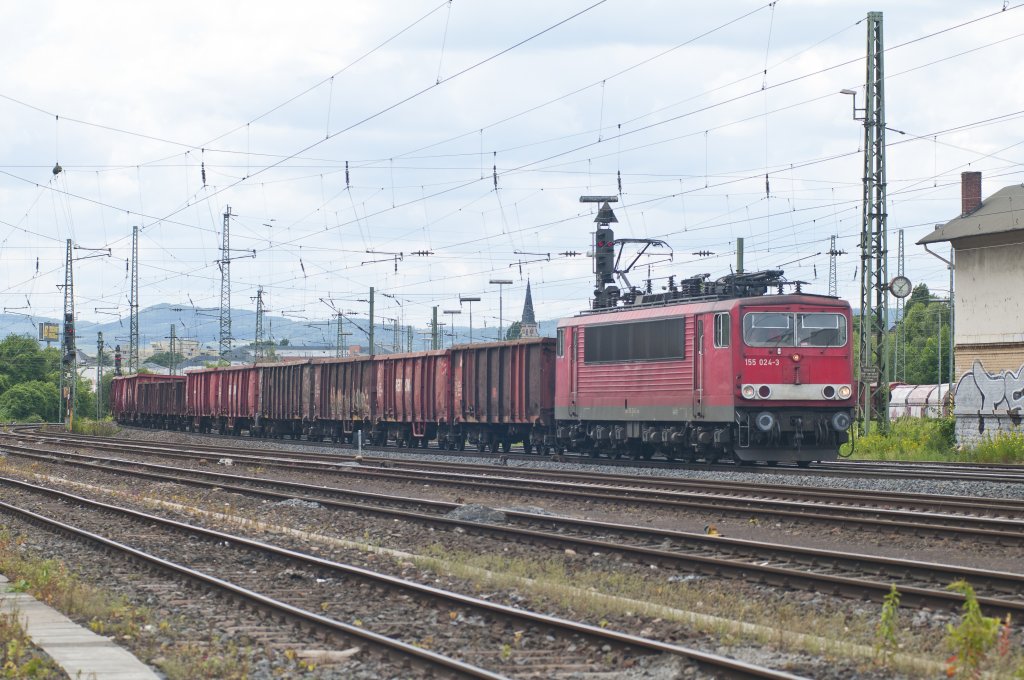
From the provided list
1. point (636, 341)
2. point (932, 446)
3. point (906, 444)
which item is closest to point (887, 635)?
point (636, 341)

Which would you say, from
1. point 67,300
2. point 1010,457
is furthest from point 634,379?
point 67,300

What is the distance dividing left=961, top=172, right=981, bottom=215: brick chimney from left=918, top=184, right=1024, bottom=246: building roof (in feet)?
2.67

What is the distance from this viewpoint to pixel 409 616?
11.1 m

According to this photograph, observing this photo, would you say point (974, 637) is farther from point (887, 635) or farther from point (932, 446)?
point (932, 446)

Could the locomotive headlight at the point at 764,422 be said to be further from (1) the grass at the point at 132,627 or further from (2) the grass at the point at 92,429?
(2) the grass at the point at 92,429

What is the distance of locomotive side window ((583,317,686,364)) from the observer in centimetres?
2697

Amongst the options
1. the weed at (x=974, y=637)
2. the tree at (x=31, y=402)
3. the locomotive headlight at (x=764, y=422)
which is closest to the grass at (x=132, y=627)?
the weed at (x=974, y=637)

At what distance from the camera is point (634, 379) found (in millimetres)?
28125

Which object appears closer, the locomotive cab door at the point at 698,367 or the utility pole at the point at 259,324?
the locomotive cab door at the point at 698,367

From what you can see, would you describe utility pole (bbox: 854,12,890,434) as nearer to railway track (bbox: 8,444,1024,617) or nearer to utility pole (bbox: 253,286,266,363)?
railway track (bbox: 8,444,1024,617)

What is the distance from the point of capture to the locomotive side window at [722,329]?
Answer: 25.5m

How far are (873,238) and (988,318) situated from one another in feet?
13.6

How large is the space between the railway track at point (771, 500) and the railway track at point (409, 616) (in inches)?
255

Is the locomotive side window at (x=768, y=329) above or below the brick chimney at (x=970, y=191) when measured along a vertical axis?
below
